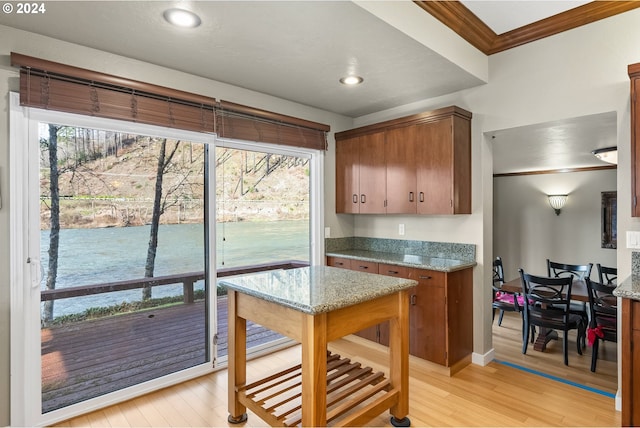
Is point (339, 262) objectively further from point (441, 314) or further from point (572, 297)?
point (572, 297)

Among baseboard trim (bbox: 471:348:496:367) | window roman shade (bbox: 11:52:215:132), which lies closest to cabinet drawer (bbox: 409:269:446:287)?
baseboard trim (bbox: 471:348:496:367)

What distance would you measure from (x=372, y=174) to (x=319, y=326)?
2.25 meters

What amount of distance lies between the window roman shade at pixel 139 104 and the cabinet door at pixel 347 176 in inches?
26.2

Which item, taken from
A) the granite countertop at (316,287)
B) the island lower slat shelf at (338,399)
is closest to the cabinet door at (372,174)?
the granite countertop at (316,287)

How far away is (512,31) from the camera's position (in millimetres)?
2770

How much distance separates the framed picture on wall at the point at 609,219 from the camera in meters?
5.73

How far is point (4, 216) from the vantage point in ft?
6.91

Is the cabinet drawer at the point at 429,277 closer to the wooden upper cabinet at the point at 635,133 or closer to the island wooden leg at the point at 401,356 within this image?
the island wooden leg at the point at 401,356

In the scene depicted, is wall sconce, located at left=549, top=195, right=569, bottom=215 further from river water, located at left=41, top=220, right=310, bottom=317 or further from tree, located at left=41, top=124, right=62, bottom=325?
tree, located at left=41, top=124, right=62, bottom=325

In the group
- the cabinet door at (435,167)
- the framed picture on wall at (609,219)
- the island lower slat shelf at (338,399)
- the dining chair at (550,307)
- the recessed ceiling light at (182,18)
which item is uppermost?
the recessed ceiling light at (182,18)

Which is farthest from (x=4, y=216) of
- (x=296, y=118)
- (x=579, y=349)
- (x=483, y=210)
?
(x=579, y=349)

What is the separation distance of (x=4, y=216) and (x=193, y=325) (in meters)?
1.52

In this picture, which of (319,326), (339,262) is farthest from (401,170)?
(319,326)

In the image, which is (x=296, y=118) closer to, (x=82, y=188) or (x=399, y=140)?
(x=399, y=140)
